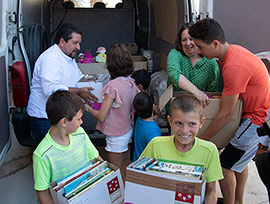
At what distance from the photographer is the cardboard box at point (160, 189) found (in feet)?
4.87

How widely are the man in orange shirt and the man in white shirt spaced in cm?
117

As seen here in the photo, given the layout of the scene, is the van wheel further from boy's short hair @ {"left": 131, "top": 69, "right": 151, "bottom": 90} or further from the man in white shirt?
boy's short hair @ {"left": 131, "top": 69, "right": 151, "bottom": 90}

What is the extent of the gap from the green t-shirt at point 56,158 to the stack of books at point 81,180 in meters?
0.20

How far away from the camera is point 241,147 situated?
2473mm

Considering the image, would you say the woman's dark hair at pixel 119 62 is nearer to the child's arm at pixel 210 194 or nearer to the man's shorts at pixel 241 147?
the man's shorts at pixel 241 147

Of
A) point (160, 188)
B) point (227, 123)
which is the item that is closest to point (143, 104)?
point (227, 123)

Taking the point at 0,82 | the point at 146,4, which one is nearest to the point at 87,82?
the point at 0,82

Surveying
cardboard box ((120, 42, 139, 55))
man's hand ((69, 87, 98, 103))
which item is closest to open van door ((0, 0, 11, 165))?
man's hand ((69, 87, 98, 103))

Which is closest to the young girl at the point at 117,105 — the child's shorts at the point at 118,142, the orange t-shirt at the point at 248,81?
the child's shorts at the point at 118,142

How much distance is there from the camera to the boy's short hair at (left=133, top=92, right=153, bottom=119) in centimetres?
266

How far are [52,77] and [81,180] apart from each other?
48.5 inches

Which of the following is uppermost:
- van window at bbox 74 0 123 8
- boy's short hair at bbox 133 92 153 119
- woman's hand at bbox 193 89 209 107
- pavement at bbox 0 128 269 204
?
van window at bbox 74 0 123 8

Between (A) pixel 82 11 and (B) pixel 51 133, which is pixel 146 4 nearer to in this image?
(A) pixel 82 11

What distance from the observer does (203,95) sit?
96.2 inches
